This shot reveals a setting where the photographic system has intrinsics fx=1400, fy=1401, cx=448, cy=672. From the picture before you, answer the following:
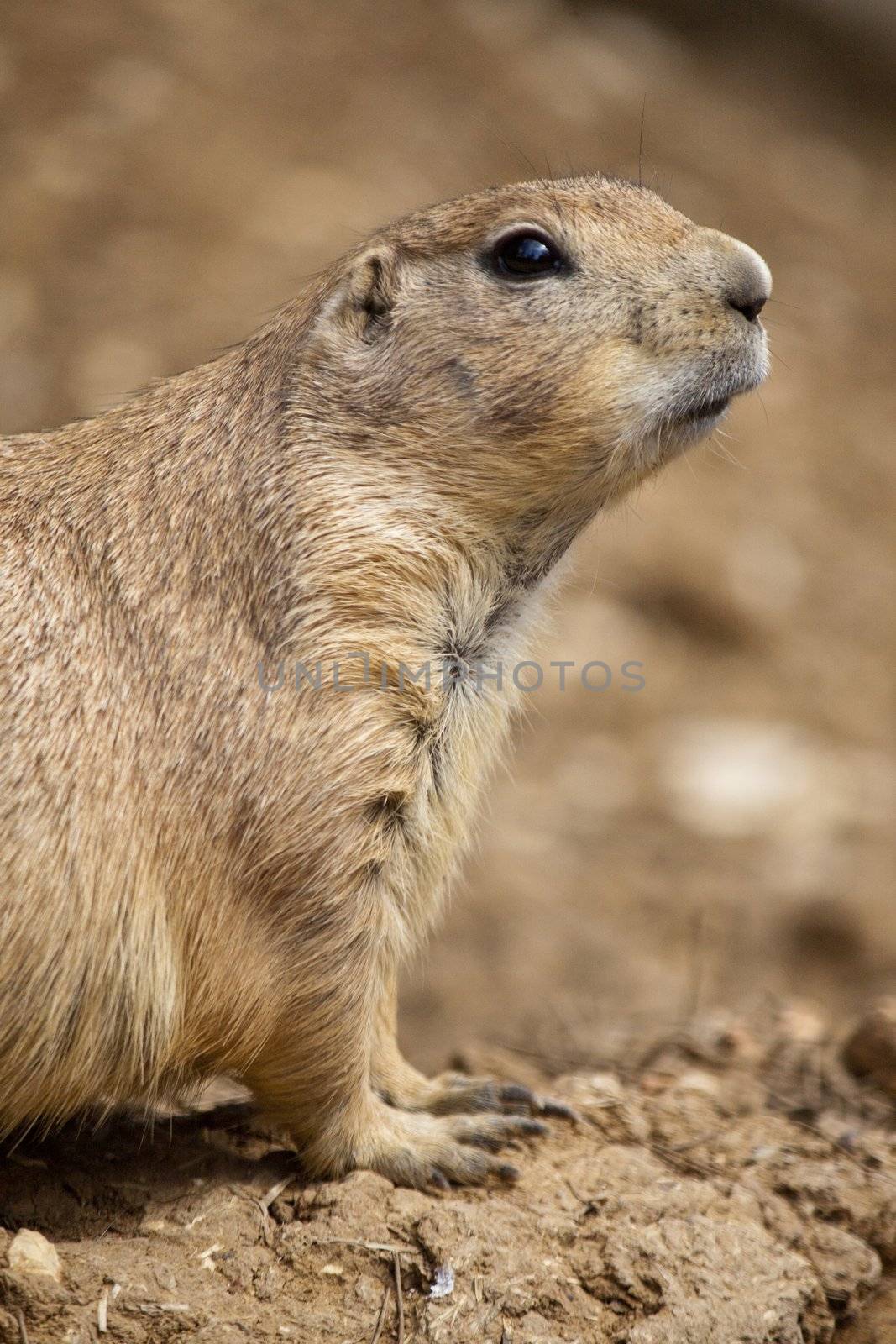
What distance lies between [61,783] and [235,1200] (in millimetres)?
1085

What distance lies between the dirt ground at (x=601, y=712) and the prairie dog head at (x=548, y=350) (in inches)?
21.0

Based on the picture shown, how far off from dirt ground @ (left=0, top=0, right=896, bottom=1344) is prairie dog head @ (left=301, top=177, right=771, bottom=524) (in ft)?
1.75

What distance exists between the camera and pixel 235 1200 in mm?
3334

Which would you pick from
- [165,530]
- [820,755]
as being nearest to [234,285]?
[820,755]

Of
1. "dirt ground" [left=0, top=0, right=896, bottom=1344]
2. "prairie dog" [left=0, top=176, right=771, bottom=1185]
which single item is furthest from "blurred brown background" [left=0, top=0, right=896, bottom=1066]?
"prairie dog" [left=0, top=176, right=771, bottom=1185]

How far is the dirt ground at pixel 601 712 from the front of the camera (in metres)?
3.24

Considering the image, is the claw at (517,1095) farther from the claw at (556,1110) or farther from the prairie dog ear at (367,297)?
the prairie dog ear at (367,297)

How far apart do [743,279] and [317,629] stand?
4.75ft

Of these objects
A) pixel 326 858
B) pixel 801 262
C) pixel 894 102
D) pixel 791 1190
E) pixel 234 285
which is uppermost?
pixel 894 102

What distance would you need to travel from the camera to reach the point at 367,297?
384 cm

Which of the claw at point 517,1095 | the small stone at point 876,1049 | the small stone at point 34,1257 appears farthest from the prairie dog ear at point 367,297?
the small stone at point 876,1049

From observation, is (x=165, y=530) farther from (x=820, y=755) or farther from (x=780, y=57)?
(x=780, y=57)

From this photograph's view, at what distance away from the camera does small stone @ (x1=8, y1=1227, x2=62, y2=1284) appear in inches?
117

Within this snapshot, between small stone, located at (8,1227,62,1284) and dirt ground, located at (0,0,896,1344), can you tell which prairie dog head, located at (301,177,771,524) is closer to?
dirt ground, located at (0,0,896,1344)
